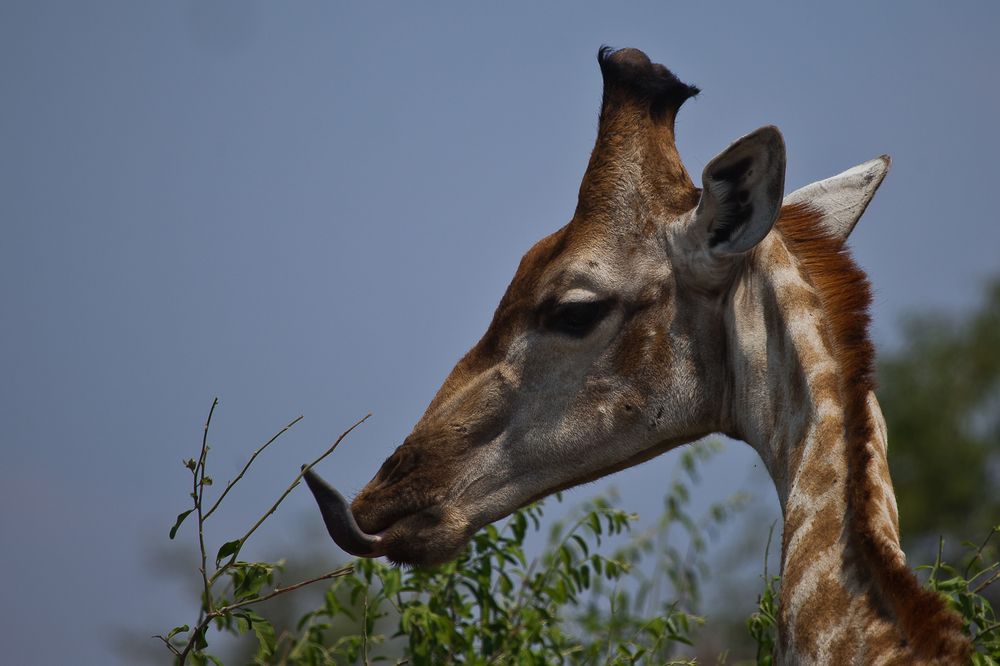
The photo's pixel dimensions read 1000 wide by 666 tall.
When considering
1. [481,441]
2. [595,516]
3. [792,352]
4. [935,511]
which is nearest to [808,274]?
[792,352]

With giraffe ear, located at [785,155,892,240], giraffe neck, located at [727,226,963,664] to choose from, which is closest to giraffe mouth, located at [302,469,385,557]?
giraffe neck, located at [727,226,963,664]

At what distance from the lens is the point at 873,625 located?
4.25 metres

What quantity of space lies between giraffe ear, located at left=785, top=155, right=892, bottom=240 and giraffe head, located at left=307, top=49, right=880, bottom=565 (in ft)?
2.18

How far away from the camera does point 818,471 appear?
476cm

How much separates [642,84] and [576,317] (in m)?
1.18

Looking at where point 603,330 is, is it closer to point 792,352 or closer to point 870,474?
point 792,352

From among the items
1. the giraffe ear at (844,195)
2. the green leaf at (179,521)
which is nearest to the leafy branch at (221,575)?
the green leaf at (179,521)

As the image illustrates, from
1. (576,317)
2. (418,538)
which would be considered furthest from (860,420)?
(418,538)

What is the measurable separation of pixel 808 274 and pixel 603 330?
0.89 m

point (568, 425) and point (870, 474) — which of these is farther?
point (568, 425)

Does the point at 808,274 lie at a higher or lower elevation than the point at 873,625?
higher

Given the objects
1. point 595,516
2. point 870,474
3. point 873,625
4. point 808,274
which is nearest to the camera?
point 873,625

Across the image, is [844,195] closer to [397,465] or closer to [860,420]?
[860,420]

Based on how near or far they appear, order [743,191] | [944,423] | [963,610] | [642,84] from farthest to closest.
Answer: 1. [944,423]
2. [642,84]
3. [963,610]
4. [743,191]
